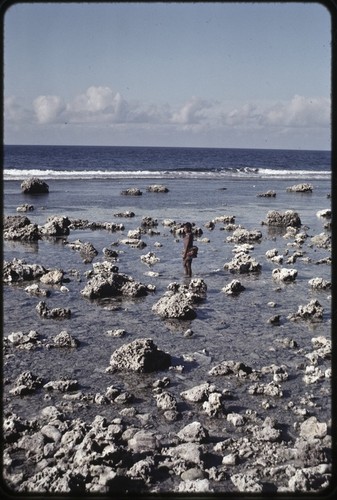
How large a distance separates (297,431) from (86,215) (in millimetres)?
24005

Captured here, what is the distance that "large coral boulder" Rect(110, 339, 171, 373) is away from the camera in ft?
32.3

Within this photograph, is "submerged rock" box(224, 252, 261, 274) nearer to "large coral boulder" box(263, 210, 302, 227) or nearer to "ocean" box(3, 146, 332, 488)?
"ocean" box(3, 146, 332, 488)

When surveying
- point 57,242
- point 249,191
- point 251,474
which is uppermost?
point 249,191

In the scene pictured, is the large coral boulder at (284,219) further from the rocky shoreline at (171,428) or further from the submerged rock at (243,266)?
the rocky shoreline at (171,428)

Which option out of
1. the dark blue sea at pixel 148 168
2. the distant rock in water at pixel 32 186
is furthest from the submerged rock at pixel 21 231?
the dark blue sea at pixel 148 168

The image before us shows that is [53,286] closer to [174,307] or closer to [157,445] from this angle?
[174,307]

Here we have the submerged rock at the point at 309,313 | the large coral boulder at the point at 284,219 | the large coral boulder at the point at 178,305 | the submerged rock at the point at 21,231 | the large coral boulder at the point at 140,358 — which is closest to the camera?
the large coral boulder at the point at 140,358

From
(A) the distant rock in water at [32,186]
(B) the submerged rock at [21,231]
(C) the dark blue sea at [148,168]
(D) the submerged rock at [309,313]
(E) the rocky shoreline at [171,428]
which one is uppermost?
(C) the dark blue sea at [148,168]

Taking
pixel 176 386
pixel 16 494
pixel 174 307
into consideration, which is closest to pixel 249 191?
pixel 174 307

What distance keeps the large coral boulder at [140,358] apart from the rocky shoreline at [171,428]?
19 mm

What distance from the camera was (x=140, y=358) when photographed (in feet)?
32.3

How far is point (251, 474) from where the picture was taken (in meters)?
6.69

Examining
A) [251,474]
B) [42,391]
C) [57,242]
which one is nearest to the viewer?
[251,474]

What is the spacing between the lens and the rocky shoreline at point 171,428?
651 cm
